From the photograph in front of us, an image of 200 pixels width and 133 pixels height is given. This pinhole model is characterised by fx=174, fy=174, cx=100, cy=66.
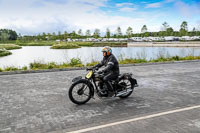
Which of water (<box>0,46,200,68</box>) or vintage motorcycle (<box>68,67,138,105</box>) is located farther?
water (<box>0,46,200,68</box>)

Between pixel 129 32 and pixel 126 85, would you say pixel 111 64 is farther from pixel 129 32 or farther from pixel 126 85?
pixel 129 32

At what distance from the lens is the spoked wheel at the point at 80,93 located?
521 centimetres

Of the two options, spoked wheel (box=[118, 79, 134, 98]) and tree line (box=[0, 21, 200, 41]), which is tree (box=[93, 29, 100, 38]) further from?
spoked wheel (box=[118, 79, 134, 98])

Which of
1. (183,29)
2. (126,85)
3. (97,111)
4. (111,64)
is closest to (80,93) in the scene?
(97,111)

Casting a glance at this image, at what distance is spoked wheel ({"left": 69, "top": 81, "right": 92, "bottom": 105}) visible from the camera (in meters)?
5.21

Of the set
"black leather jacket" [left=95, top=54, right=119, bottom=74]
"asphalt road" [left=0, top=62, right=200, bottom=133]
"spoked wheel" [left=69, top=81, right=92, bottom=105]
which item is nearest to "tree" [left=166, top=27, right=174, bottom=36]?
"asphalt road" [left=0, top=62, right=200, bottom=133]

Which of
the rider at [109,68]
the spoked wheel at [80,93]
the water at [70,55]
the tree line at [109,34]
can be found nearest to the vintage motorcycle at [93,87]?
the spoked wheel at [80,93]

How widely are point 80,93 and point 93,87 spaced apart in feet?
1.44

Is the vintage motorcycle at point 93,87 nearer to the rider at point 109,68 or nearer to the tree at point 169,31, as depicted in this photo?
the rider at point 109,68

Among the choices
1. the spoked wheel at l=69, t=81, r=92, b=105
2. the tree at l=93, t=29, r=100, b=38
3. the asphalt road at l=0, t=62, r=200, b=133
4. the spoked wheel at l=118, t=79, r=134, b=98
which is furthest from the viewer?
the tree at l=93, t=29, r=100, b=38

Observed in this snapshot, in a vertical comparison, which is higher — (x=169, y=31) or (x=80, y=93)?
(x=169, y=31)

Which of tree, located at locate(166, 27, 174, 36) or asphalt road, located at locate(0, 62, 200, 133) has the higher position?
tree, located at locate(166, 27, 174, 36)

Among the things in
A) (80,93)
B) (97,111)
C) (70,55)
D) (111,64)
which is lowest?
(97,111)

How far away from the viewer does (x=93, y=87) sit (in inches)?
214
